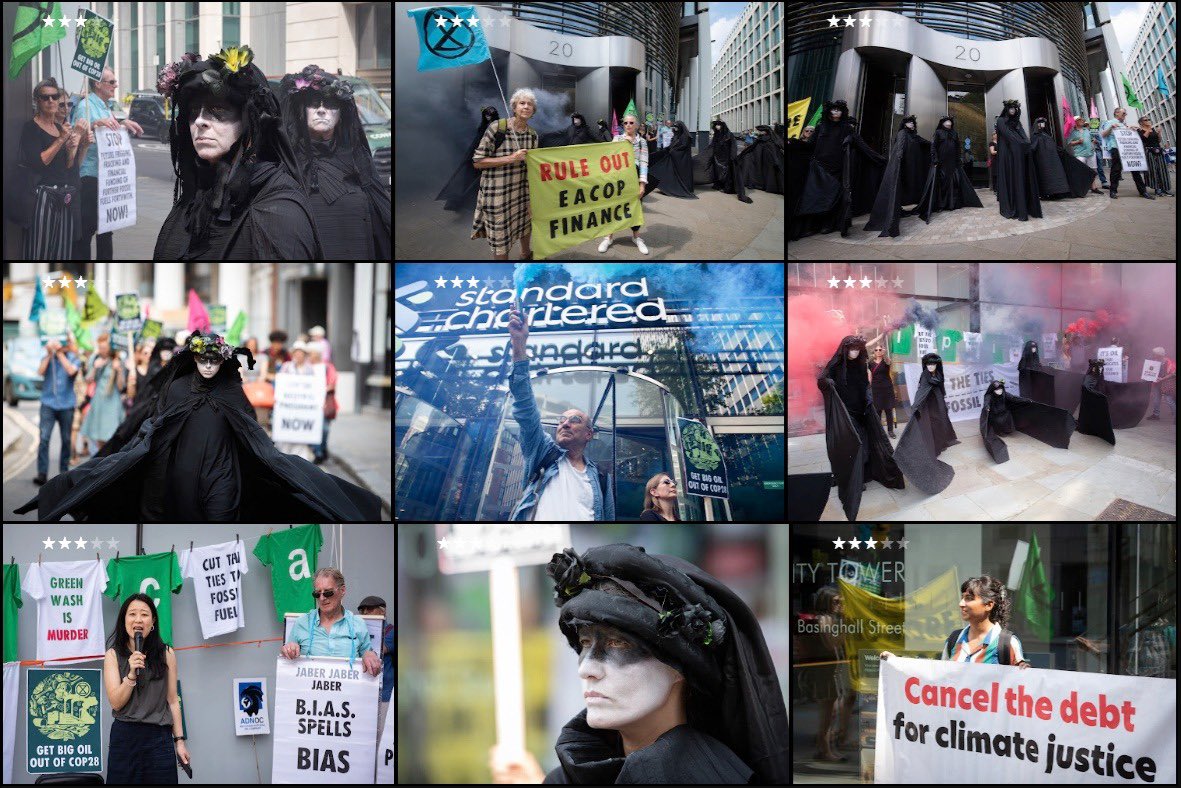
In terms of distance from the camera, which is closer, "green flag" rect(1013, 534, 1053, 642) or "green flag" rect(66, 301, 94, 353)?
"green flag" rect(1013, 534, 1053, 642)

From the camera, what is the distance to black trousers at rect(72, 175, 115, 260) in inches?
256

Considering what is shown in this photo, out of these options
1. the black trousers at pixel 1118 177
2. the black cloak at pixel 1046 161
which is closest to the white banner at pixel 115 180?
the black cloak at pixel 1046 161

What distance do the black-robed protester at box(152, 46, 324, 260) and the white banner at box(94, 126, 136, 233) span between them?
24 centimetres

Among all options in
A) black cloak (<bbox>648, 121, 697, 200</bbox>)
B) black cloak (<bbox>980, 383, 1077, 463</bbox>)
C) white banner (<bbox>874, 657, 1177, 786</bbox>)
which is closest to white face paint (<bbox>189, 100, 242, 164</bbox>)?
black cloak (<bbox>648, 121, 697, 200</bbox>)

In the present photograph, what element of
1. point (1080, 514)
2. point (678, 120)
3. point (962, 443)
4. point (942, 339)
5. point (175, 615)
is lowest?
point (175, 615)

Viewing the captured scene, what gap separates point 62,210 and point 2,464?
4.80ft

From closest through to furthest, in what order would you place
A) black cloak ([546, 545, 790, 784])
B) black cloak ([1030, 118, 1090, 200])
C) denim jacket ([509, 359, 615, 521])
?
black cloak ([546, 545, 790, 784]), denim jacket ([509, 359, 615, 521]), black cloak ([1030, 118, 1090, 200])

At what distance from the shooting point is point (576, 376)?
638 centimetres

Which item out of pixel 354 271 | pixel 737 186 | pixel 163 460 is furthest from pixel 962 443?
pixel 163 460

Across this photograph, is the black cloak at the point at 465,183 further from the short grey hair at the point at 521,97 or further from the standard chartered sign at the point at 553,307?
the standard chartered sign at the point at 553,307

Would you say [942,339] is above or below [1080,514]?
above

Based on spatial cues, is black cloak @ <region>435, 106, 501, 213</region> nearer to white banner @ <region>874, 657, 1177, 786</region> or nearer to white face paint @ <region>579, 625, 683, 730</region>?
white face paint @ <region>579, 625, 683, 730</region>

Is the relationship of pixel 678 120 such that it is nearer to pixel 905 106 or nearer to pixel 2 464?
pixel 905 106

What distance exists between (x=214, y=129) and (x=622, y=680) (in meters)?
3.76
